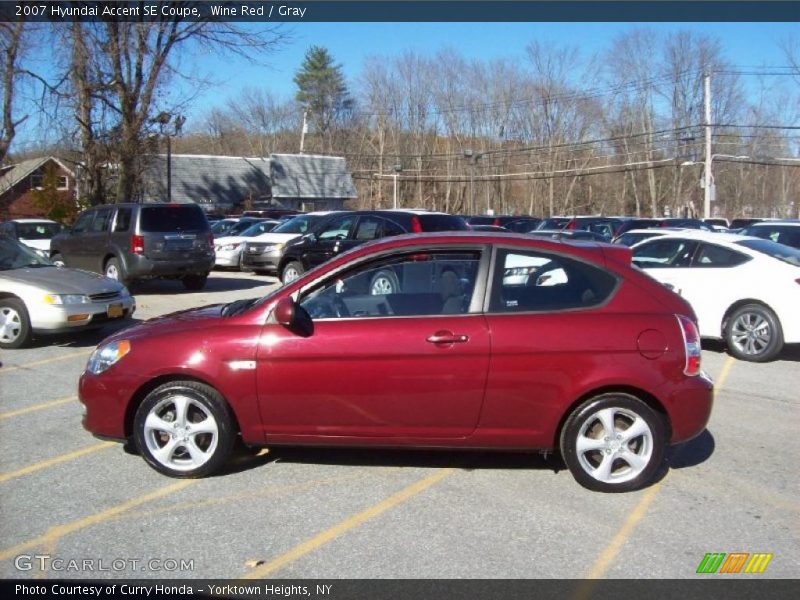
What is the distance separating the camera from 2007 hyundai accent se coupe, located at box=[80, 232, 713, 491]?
452 centimetres

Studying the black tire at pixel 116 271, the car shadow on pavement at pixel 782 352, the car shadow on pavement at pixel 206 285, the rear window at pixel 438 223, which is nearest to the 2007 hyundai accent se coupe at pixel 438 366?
the car shadow on pavement at pixel 782 352

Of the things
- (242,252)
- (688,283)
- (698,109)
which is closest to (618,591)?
(688,283)

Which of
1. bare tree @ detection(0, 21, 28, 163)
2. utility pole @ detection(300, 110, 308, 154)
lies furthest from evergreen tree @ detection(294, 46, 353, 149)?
bare tree @ detection(0, 21, 28, 163)

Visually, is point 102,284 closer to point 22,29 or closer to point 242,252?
point 242,252

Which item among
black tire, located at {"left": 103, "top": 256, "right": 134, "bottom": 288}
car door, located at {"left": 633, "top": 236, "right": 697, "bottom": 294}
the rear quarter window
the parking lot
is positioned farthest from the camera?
black tire, located at {"left": 103, "top": 256, "right": 134, "bottom": 288}

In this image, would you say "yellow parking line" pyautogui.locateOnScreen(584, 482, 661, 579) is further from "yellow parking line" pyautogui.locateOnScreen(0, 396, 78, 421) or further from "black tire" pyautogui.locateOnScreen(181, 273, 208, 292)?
"black tire" pyautogui.locateOnScreen(181, 273, 208, 292)

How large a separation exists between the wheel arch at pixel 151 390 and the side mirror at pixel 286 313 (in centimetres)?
65

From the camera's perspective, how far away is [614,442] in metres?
4.59

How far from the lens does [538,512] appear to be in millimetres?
4328

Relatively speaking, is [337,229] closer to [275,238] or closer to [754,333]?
[275,238]

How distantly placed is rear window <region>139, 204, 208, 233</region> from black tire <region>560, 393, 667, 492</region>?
11.4m

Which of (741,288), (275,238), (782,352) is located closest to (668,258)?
(741,288)

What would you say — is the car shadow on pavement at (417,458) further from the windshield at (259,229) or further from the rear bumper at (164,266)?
the windshield at (259,229)

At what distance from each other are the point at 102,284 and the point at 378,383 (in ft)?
20.5
